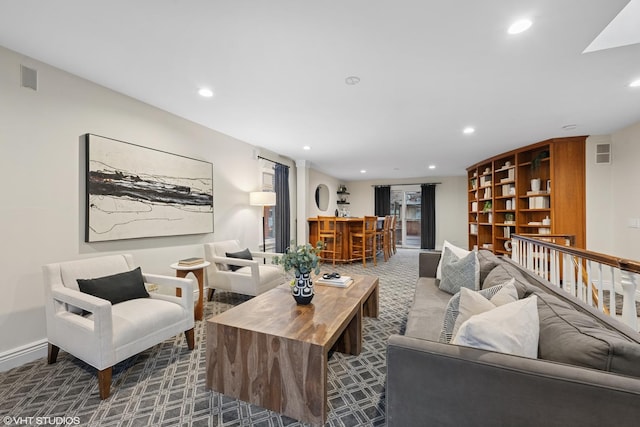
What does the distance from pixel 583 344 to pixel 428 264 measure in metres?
2.27

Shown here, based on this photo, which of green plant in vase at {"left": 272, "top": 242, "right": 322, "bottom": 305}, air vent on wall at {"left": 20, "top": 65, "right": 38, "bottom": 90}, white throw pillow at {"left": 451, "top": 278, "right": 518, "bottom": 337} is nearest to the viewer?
white throw pillow at {"left": 451, "top": 278, "right": 518, "bottom": 337}

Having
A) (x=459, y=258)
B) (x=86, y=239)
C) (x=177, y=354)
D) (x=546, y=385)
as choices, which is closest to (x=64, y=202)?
(x=86, y=239)

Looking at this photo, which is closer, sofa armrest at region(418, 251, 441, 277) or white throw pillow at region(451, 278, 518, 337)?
white throw pillow at region(451, 278, 518, 337)

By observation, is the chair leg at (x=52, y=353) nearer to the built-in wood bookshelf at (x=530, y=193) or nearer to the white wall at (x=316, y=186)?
the white wall at (x=316, y=186)

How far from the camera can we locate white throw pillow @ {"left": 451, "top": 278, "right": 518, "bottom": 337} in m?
1.29

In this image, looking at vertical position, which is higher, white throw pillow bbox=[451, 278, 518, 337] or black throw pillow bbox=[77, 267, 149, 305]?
white throw pillow bbox=[451, 278, 518, 337]

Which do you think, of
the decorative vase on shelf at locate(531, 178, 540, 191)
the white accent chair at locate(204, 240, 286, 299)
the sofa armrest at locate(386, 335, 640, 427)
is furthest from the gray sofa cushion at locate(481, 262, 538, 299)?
the decorative vase on shelf at locate(531, 178, 540, 191)

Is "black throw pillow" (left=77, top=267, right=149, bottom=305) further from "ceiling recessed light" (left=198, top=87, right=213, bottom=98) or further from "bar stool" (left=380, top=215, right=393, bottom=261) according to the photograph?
"bar stool" (left=380, top=215, right=393, bottom=261)

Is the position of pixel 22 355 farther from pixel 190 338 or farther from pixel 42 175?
pixel 42 175

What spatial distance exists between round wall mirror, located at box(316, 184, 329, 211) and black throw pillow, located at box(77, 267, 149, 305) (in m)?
6.52

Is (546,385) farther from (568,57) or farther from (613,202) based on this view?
(613,202)

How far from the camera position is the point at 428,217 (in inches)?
342

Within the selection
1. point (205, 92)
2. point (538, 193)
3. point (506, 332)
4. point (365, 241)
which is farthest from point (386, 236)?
point (506, 332)

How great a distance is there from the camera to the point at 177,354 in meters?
2.22
